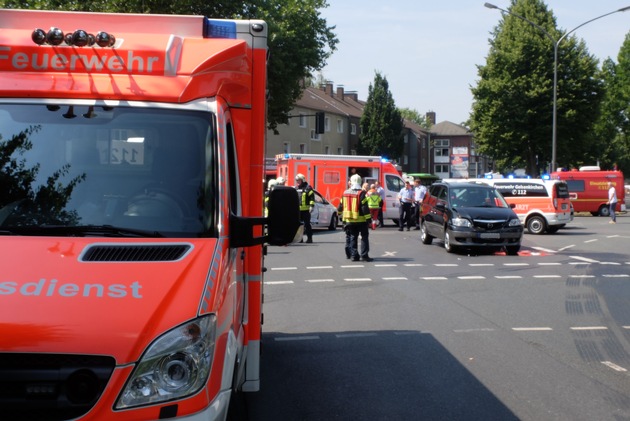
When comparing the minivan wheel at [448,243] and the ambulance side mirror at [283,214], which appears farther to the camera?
the minivan wheel at [448,243]

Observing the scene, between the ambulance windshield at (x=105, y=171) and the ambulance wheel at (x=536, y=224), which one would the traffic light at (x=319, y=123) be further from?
the ambulance windshield at (x=105, y=171)

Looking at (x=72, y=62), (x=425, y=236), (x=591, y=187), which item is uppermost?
(x=72, y=62)

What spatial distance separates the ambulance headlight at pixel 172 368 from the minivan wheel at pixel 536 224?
2451 centimetres

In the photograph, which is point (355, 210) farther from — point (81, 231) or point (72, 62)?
point (81, 231)

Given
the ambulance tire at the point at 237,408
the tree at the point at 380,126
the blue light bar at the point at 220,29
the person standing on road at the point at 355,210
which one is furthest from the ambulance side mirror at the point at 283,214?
the tree at the point at 380,126

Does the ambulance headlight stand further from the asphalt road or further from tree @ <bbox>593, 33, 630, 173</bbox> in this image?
tree @ <bbox>593, 33, 630, 173</bbox>

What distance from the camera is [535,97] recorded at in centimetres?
5091

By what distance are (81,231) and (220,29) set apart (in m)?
1.84

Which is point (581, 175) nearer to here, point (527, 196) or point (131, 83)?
point (527, 196)

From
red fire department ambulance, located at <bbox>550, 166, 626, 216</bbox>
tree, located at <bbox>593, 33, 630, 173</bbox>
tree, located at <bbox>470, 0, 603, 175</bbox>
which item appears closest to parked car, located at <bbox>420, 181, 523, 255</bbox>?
red fire department ambulance, located at <bbox>550, 166, 626, 216</bbox>

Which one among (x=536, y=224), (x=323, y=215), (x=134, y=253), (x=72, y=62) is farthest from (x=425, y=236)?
(x=134, y=253)

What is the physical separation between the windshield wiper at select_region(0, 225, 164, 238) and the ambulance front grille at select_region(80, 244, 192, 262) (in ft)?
0.52

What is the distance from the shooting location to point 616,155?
255 feet

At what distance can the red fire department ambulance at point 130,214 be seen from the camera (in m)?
3.38
